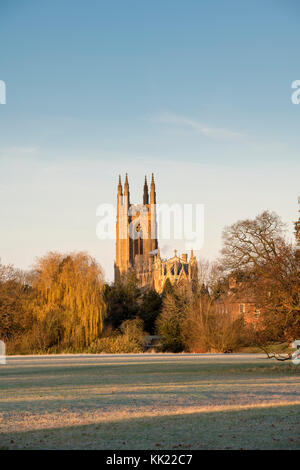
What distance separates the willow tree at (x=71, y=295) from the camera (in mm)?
41031

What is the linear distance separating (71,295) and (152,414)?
105 feet

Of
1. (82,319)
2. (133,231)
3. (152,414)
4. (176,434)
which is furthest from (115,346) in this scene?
(133,231)

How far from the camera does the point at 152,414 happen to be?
10.2 meters

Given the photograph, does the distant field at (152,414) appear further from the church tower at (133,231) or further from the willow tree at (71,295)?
the church tower at (133,231)

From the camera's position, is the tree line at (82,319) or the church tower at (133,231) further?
the church tower at (133,231)

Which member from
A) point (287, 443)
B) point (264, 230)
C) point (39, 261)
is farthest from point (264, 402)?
point (39, 261)

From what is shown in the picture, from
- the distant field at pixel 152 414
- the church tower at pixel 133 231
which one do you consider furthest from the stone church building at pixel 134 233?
the distant field at pixel 152 414

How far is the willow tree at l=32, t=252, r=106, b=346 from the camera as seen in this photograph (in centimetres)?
4103

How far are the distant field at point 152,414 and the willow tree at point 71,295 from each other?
75.7 feet

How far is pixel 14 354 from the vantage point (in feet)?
138

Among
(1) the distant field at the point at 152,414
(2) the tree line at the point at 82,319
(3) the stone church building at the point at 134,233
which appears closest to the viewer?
(1) the distant field at the point at 152,414

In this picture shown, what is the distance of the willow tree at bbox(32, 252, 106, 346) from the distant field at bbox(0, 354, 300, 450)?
2308cm

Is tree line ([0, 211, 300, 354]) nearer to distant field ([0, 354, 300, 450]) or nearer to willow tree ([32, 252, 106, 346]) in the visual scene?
willow tree ([32, 252, 106, 346])

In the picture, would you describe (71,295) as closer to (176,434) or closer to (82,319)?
(82,319)
